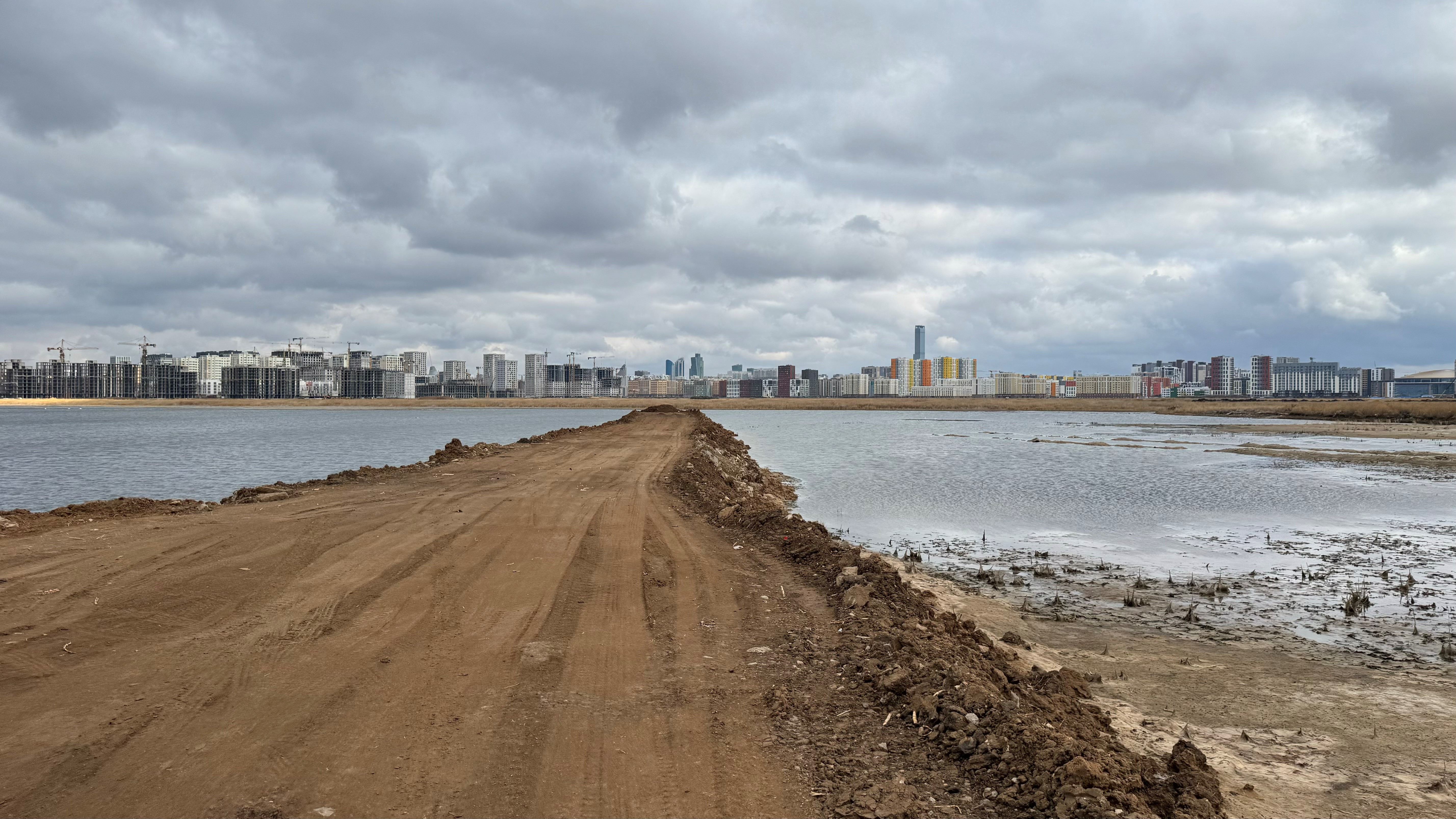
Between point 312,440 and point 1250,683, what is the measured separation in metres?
61.1

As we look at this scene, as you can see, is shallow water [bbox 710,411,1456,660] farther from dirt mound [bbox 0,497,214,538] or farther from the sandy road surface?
dirt mound [bbox 0,497,214,538]

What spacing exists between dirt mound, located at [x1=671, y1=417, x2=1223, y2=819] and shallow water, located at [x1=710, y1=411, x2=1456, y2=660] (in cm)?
493

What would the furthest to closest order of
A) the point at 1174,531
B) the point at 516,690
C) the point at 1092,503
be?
the point at 1092,503 < the point at 1174,531 < the point at 516,690

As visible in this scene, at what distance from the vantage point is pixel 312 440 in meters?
58.2

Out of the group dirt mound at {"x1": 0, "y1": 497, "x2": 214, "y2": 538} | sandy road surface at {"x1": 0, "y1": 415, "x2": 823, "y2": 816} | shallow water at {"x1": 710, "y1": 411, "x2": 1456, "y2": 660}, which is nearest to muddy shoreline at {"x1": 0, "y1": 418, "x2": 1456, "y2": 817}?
sandy road surface at {"x1": 0, "y1": 415, "x2": 823, "y2": 816}

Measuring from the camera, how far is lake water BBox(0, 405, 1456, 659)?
13.4 meters

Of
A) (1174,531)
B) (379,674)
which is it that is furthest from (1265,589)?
(379,674)

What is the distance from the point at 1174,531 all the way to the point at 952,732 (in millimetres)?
17842

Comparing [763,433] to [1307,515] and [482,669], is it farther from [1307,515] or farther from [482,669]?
[482,669]

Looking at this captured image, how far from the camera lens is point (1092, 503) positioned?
25844 mm

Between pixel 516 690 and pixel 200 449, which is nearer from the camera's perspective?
pixel 516 690

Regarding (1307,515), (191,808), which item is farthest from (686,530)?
(1307,515)

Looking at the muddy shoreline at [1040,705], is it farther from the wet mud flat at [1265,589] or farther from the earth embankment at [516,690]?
the wet mud flat at [1265,589]

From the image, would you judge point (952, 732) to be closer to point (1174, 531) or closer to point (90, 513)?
point (90, 513)
